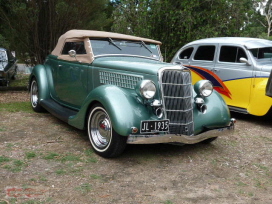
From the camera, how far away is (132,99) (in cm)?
392

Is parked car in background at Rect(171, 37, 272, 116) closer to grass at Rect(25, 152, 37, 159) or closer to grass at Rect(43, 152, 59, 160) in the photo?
grass at Rect(43, 152, 59, 160)

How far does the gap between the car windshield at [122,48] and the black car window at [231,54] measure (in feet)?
7.15

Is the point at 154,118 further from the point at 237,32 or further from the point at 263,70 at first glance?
the point at 237,32

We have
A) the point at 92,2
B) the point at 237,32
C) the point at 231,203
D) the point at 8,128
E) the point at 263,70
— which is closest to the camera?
the point at 231,203

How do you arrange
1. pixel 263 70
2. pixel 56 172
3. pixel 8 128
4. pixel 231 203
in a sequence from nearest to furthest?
pixel 231 203 < pixel 56 172 < pixel 8 128 < pixel 263 70

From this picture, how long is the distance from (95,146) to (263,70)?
154 inches

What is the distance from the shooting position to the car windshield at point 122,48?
16.5 feet

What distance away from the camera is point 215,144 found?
4.89 meters

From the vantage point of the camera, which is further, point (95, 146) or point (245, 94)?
point (245, 94)

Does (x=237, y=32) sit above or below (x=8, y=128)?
above

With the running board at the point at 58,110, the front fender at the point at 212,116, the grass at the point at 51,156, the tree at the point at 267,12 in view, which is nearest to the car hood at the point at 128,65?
the front fender at the point at 212,116

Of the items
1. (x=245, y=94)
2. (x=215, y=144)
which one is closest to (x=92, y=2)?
(x=245, y=94)

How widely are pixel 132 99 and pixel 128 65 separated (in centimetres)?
61

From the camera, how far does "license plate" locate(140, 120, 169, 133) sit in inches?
144
